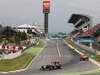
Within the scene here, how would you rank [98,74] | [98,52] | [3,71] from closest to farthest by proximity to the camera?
[98,74] < [3,71] < [98,52]

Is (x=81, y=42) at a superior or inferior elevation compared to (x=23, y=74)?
inferior

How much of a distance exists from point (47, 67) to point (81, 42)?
381 feet

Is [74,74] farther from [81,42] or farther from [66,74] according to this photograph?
[81,42]

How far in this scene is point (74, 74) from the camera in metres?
61.6

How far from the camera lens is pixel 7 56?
323 feet

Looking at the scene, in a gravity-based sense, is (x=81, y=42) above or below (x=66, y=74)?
below

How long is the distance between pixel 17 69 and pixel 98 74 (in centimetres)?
1638

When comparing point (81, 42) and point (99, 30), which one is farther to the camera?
point (99, 30)

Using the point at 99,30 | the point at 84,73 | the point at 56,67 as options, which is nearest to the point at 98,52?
the point at 56,67

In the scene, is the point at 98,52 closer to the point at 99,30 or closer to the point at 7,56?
the point at 7,56

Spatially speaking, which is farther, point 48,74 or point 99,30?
point 99,30

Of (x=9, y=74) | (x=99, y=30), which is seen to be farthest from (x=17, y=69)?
(x=99, y=30)

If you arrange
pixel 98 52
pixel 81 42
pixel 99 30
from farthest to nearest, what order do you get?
pixel 99 30 → pixel 81 42 → pixel 98 52

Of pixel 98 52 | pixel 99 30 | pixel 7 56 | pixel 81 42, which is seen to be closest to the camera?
pixel 7 56
